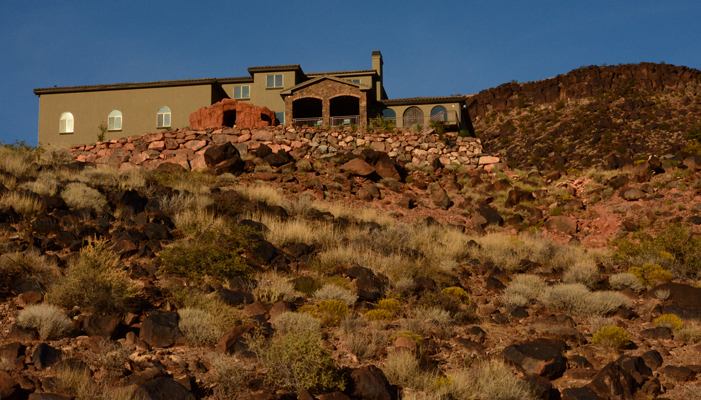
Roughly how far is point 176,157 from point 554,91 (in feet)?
205

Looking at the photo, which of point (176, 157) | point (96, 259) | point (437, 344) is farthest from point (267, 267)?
point (176, 157)

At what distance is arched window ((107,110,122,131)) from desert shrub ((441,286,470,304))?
27728 mm

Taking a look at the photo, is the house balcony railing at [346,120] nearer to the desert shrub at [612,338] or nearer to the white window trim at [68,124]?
the white window trim at [68,124]

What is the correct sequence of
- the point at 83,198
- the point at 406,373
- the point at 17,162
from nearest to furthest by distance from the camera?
1. the point at 406,373
2. the point at 83,198
3. the point at 17,162

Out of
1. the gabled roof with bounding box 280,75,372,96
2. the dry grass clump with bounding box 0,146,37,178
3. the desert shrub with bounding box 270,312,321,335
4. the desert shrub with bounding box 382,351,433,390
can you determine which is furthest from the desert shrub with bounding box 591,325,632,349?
the gabled roof with bounding box 280,75,372,96

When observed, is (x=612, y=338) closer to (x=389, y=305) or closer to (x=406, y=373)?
(x=389, y=305)

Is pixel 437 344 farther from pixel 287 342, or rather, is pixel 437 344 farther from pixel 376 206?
pixel 376 206

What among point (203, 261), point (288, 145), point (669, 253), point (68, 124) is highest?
point (68, 124)

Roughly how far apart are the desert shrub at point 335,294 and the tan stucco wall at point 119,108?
82.4ft

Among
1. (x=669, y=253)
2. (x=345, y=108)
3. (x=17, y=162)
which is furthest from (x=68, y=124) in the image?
(x=669, y=253)

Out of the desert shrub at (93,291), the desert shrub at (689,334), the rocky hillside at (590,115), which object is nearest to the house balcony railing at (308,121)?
the desert shrub at (93,291)

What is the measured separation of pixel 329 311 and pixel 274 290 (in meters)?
1.24

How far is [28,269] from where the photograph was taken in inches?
375

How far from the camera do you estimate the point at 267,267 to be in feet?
38.2
